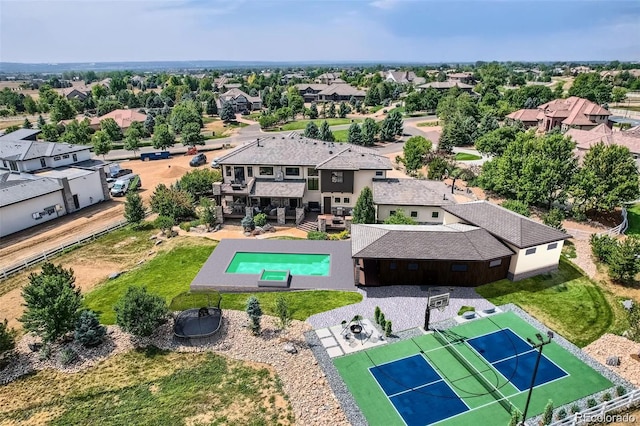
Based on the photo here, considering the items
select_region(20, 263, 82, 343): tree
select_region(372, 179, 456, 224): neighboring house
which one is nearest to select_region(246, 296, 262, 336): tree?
select_region(20, 263, 82, 343): tree

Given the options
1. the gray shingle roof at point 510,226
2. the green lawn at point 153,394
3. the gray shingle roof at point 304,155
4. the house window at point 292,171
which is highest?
the gray shingle roof at point 304,155

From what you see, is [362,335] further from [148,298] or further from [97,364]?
[97,364]

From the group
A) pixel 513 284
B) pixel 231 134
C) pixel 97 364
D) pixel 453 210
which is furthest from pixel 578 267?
pixel 231 134

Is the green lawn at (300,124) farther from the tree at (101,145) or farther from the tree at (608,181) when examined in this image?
the tree at (608,181)

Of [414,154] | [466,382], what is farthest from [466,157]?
[466,382]

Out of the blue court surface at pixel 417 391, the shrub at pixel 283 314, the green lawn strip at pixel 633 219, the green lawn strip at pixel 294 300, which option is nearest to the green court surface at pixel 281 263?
the green lawn strip at pixel 294 300

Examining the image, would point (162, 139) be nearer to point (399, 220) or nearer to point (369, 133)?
point (369, 133)
